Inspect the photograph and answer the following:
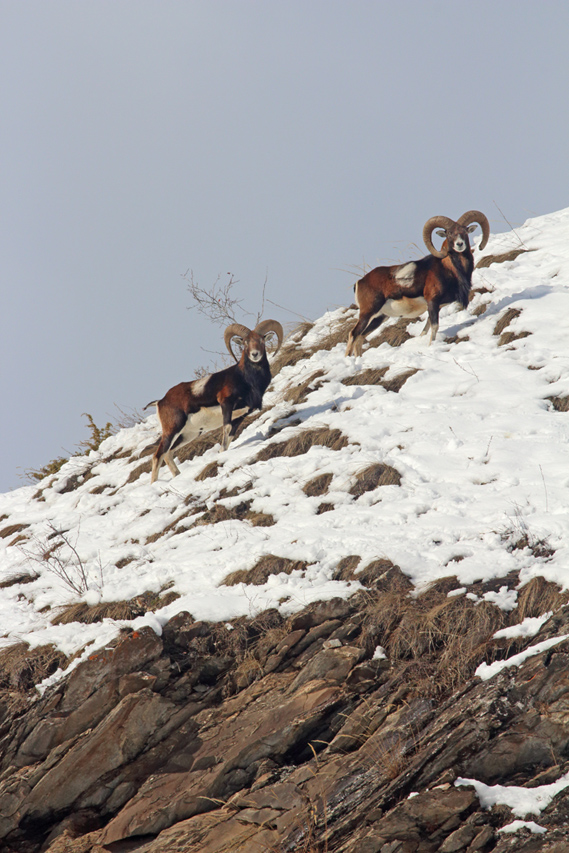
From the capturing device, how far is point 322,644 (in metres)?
4.89

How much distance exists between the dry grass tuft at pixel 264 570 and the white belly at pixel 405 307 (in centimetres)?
648

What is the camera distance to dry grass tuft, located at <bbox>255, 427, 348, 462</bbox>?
840 centimetres

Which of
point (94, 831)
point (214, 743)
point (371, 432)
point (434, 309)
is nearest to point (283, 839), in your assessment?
point (214, 743)

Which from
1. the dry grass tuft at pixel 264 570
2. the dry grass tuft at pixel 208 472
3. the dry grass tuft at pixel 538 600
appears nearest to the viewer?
the dry grass tuft at pixel 538 600

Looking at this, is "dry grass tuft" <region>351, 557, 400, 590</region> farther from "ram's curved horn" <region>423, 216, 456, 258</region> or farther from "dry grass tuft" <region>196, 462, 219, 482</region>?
"ram's curved horn" <region>423, 216, 456, 258</region>

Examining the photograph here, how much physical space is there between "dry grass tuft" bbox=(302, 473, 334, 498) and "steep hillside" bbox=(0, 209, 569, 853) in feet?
0.14

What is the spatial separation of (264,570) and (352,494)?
5.05ft

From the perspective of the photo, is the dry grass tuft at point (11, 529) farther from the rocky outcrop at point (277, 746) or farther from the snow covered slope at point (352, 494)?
the rocky outcrop at point (277, 746)

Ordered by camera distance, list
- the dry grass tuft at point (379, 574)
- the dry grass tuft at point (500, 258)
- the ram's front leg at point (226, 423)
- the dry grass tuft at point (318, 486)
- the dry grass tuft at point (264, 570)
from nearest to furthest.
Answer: the dry grass tuft at point (379, 574) < the dry grass tuft at point (264, 570) < the dry grass tuft at point (318, 486) < the ram's front leg at point (226, 423) < the dry grass tuft at point (500, 258)

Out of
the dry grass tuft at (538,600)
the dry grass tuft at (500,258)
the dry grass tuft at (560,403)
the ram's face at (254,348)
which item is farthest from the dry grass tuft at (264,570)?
the dry grass tuft at (500,258)

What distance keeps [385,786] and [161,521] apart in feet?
17.2

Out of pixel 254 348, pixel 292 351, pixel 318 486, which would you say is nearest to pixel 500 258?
pixel 292 351

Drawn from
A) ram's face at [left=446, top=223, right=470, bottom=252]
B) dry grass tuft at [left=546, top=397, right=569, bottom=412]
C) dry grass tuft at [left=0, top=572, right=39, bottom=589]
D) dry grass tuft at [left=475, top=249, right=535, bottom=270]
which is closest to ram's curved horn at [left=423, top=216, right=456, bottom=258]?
ram's face at [left=446, top=223, right=470, bottom=252]

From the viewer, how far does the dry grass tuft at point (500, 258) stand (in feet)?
42.9
